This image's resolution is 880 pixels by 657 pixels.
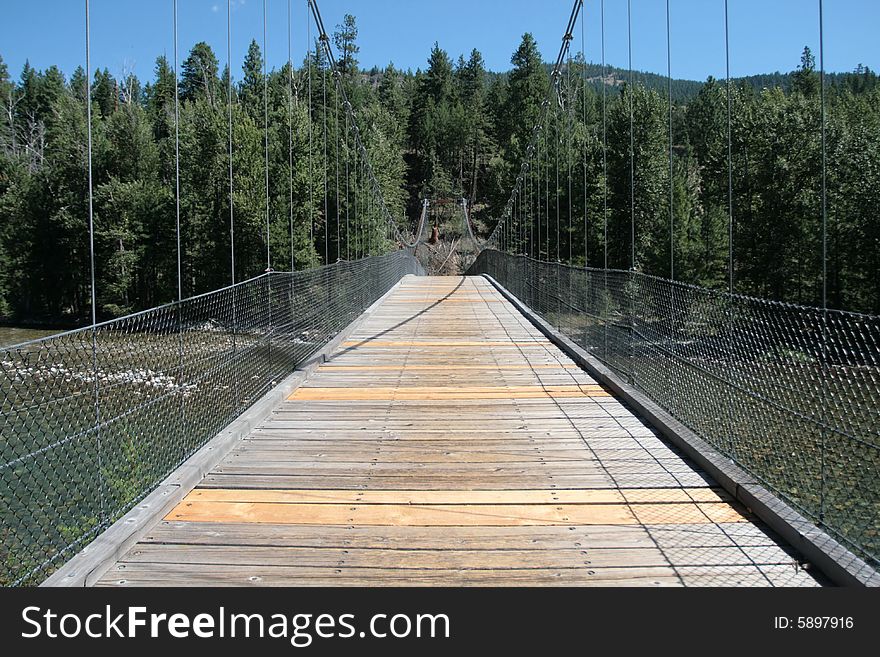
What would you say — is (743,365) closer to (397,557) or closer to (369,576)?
(397,557)

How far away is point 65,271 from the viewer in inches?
1097

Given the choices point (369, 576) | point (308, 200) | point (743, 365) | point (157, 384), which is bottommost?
point (369, 576)

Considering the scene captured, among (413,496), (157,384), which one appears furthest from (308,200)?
(413,496)

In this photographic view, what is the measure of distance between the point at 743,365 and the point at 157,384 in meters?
3.44

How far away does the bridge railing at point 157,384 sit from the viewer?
2.55 m

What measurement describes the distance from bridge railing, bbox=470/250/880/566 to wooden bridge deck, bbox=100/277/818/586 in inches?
11.6

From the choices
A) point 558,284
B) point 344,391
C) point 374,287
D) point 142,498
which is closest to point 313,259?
point 374,287

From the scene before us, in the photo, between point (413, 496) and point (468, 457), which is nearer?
point (413, 496)

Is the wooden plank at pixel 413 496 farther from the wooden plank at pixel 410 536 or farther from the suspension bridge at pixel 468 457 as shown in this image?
the wooden plank at pixel 410 536

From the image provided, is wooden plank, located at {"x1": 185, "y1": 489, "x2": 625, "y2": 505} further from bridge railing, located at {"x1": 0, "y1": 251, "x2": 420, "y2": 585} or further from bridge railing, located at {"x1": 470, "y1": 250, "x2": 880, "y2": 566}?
bridge railing, located at {"x1": 470, "y1": 250, "x2": 880, "y2": 566}

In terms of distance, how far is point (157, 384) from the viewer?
16.4 ft

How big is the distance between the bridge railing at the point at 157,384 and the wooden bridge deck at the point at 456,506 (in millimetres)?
256

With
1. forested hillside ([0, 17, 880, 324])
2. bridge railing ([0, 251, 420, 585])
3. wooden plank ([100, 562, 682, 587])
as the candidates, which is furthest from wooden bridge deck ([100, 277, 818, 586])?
forested hillside ([0, 17, 880, 324])

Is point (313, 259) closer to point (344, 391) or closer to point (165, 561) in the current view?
point (344, 391)
